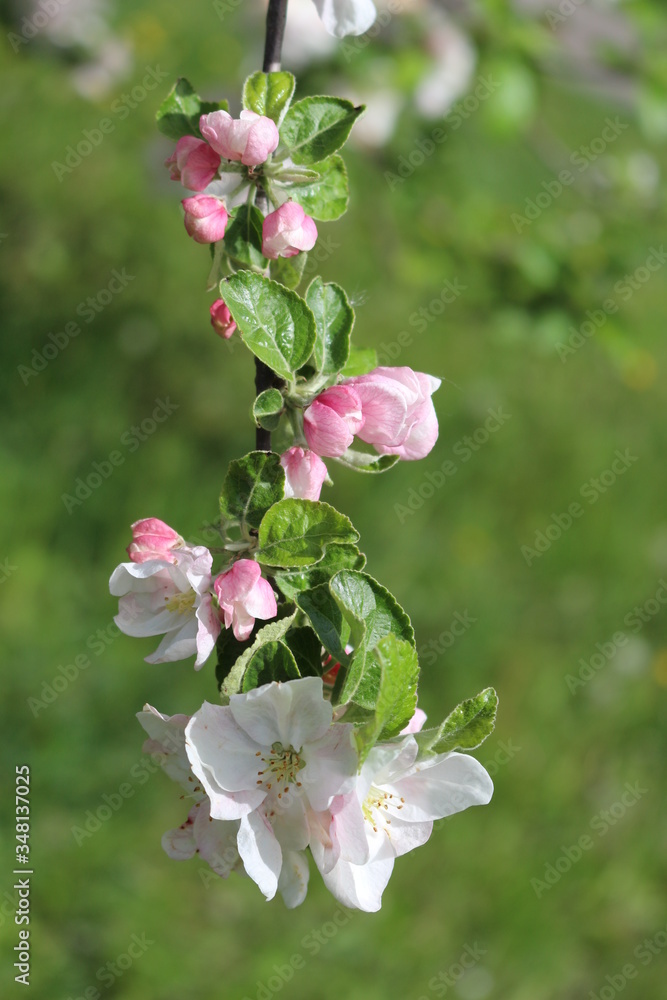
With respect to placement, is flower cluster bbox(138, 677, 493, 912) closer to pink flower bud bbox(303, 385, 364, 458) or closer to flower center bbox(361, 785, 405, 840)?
flower center bbox(361, 785, 405, 840)

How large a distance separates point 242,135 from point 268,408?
0.27 metres

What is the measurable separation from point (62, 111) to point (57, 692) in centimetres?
245

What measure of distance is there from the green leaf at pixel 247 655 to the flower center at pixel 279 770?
0.07 m

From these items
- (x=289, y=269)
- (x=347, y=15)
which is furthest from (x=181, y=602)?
(x=347, y=15)

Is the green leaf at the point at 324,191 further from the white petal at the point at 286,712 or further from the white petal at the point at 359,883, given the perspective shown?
the white petal at the point at 359,883

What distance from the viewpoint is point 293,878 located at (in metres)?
0.95

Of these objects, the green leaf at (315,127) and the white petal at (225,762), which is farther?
the green leaf at (315,127)

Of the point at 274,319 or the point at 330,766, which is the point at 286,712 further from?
the point at 274,319

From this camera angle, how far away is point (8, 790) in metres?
2.39

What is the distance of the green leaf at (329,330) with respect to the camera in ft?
3.08

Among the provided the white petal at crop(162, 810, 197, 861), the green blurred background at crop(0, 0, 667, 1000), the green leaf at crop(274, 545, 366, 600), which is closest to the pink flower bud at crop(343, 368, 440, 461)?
the green leaf at crop(274, 545, 366, 600)

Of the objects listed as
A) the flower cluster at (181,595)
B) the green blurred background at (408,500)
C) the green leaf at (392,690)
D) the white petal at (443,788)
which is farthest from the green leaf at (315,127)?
the green blurred background at (408,500)

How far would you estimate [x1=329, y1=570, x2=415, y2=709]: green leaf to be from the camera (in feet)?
2.65

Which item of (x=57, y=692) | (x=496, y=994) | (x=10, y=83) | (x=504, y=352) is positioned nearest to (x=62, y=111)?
(x=10, y=83)
